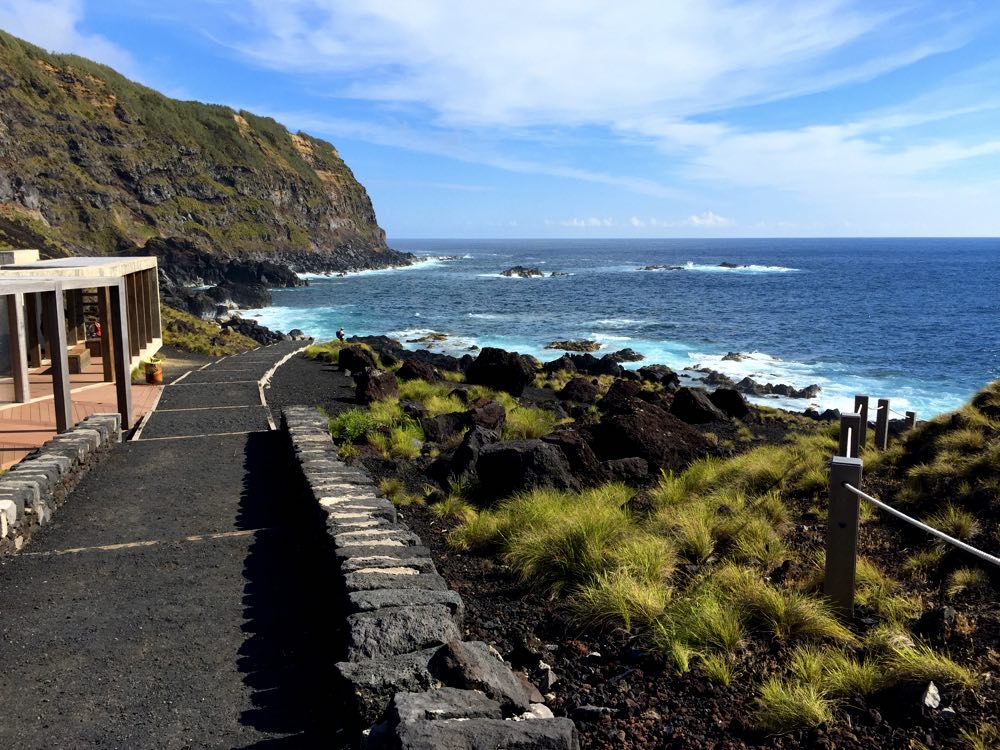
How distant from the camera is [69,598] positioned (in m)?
5.21

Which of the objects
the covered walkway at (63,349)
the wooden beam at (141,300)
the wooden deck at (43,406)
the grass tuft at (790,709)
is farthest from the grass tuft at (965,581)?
the wooden beam at (141,300)

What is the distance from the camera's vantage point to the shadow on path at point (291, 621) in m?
3.70

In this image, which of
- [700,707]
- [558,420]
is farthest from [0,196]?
[700,707]

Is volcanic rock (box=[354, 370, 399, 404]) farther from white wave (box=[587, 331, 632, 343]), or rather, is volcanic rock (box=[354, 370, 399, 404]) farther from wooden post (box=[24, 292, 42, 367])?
white wave (box=[587, 331, 632, 343])

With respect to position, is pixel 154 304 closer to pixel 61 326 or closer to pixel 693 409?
pixel 61 326

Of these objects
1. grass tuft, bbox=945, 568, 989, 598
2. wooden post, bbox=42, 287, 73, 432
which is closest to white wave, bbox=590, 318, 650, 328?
wooden post, bbox=42, 287, 73, 432

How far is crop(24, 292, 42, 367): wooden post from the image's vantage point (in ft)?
49.6

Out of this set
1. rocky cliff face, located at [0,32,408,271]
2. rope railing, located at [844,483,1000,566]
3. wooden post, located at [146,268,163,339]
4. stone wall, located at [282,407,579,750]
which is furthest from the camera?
rocky cliff face, located at [0,32,408,271]

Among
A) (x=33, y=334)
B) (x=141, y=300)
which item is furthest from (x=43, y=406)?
(x=141, y=300)

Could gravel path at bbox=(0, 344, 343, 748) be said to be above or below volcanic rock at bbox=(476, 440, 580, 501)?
below

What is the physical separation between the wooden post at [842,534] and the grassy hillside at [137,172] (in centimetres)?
4207

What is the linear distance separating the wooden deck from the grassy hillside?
27982 millimetres

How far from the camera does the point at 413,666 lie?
11.6ft

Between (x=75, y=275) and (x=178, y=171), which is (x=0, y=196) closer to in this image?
(x=178, y=171)
